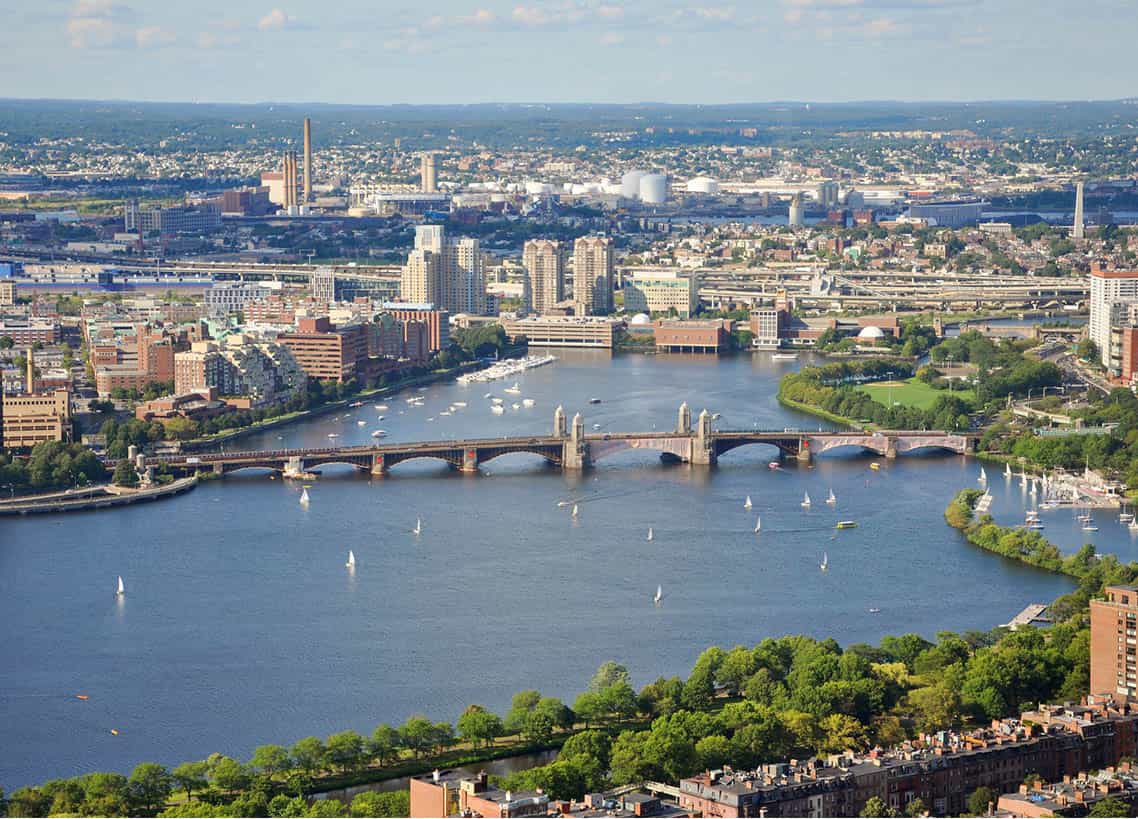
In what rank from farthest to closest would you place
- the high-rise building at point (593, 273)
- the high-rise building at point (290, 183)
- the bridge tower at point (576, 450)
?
the high-rise building at point (290, 183)
the high-rise building at point (593, 273)
the bridge tower at point (576, 450)

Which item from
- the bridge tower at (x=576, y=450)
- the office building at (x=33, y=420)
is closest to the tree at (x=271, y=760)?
the bridge tower at (x=576, y=450)

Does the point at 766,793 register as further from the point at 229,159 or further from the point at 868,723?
the point at 229,159

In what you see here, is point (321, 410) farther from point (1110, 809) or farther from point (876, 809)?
point (1110, 809)

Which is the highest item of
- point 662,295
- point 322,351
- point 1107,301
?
point 1107,301

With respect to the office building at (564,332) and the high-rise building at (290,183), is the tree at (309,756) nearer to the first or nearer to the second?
the office building at (564,332)

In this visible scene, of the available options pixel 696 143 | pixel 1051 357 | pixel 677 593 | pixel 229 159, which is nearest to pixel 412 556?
pixel 677 593

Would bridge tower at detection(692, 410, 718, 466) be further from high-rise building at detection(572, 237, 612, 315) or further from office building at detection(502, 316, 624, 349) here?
high-rise building at detection(572, 237, 612, 315)

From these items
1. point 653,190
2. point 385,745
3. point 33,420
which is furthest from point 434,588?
point 653,190
